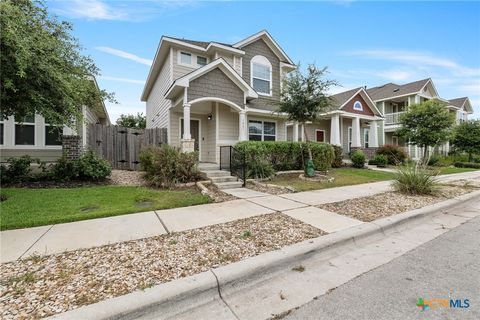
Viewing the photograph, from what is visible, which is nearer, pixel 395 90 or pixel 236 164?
pixel 236 164

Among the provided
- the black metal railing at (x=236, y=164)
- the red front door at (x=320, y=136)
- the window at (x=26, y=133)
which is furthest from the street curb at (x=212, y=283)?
the red front door at (x=320, y=136)

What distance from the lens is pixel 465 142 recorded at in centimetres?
2092

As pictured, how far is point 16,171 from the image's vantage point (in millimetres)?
7109

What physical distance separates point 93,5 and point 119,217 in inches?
267

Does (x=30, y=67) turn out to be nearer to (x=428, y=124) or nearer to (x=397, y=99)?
(x=428, y=124)

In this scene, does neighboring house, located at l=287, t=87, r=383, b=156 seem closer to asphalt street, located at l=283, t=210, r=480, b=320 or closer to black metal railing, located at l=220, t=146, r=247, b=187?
black metal railing, located at l=220, t=146, r=247, b=187

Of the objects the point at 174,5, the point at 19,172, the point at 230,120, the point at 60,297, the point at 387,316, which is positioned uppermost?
the point at 174,5

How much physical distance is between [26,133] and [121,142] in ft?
11.4

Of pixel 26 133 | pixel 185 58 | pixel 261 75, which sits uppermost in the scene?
pixel 185 58

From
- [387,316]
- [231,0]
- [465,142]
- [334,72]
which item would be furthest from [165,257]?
[465,142]

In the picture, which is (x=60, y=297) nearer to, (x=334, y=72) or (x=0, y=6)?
(x=0, y=6)

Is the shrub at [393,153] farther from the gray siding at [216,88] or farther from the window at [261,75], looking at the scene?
the gray siding at [216,88]

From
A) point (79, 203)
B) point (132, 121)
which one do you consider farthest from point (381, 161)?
point (132, 121)

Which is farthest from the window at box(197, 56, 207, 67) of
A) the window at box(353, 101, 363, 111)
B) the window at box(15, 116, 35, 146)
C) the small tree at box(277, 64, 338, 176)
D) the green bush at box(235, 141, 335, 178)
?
the window at box(353, 101, 363, 111)
